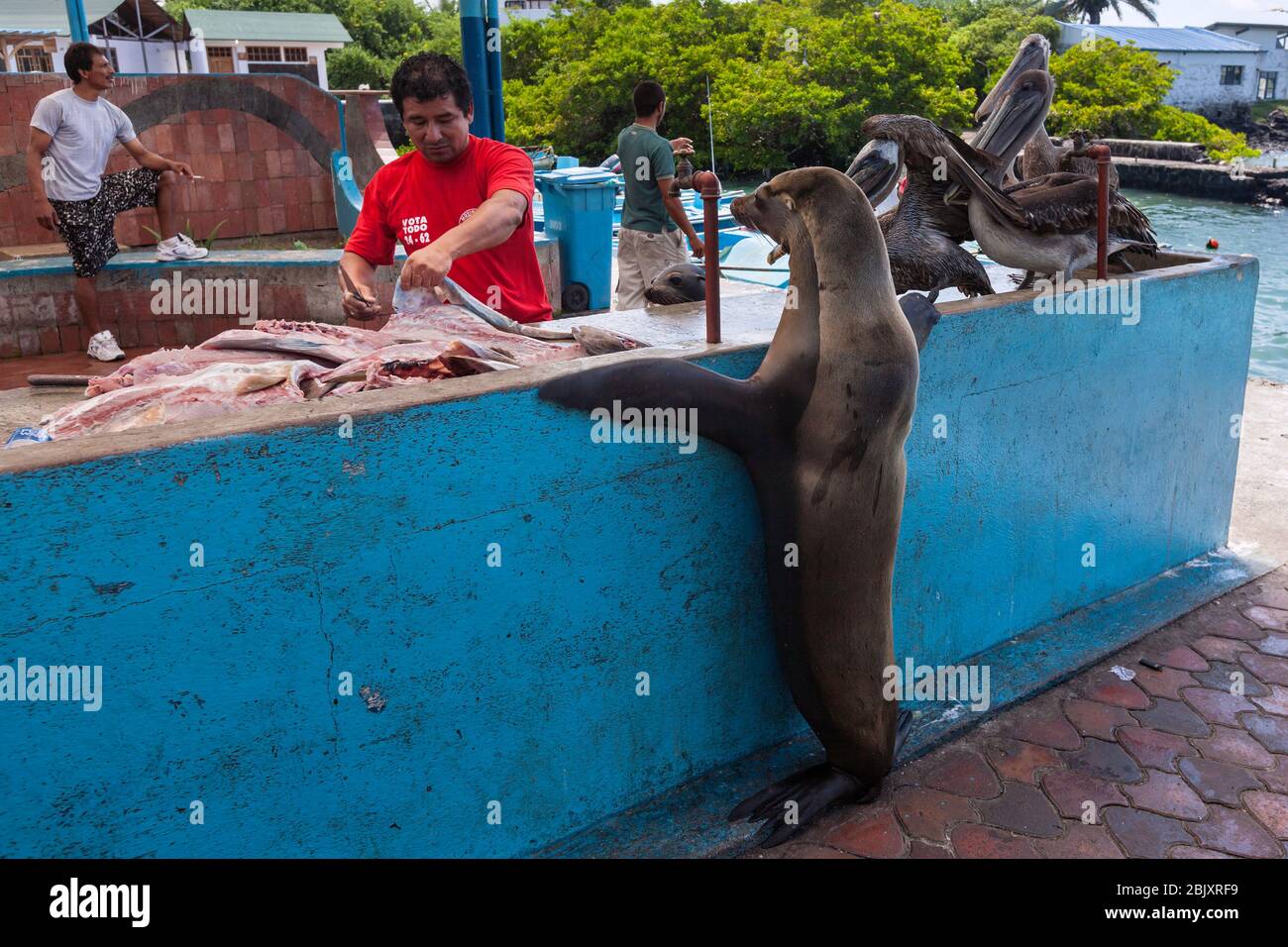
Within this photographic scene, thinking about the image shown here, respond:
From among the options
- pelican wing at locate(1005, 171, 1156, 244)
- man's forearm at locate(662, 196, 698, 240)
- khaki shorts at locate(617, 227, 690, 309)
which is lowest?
khaki shorts at locate(617, 227, 690, 309)

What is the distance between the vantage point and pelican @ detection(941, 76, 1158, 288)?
12.4ft

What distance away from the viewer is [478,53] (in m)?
7.75

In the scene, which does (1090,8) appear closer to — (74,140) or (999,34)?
(999,34)

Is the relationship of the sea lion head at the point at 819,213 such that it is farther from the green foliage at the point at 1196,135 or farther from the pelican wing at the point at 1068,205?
the green foliage at the point at 1196,135

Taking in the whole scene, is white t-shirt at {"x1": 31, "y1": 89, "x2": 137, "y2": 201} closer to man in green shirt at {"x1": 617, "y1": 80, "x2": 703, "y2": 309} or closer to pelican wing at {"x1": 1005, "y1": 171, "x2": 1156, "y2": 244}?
man in green shirt at {"x1": 617, "y1": 80, "x2": 703, "y2": 309}

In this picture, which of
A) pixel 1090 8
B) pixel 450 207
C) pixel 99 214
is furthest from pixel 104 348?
pixel 1090 8

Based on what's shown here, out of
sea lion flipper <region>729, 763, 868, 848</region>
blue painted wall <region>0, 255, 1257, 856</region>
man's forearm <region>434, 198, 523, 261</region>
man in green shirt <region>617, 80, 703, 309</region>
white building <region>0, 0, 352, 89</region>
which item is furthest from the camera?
white building <region>0, 0, 352, 89</region>

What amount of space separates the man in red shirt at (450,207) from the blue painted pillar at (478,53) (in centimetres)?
376

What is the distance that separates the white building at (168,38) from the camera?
27.4 meters

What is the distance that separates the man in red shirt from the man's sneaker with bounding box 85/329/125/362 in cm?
412

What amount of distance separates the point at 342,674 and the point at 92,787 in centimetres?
52

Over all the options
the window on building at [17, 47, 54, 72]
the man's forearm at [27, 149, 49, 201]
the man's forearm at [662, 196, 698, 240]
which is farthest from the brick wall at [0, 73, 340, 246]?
the window on building at [17, 47, 54, 72]
